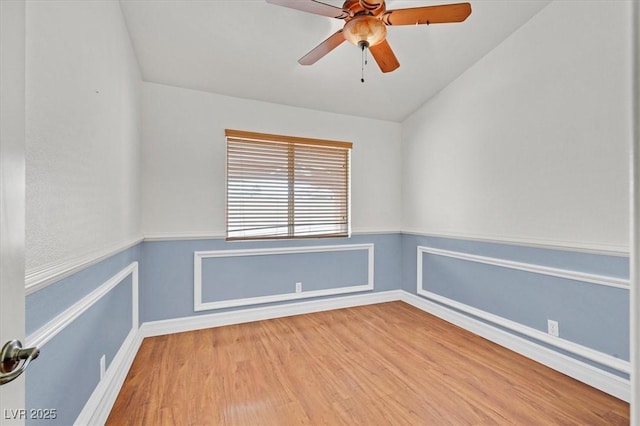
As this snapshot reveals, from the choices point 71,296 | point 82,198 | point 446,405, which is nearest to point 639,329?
point 446,405

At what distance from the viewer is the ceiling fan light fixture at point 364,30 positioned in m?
1.62

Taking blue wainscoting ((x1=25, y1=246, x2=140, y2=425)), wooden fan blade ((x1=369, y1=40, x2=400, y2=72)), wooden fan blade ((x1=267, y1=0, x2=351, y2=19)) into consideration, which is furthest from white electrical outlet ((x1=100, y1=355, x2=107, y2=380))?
wooden fan blade ((x1=369, y1=40, x2=400, y2=72))

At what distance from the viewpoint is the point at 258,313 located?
10.2 ft

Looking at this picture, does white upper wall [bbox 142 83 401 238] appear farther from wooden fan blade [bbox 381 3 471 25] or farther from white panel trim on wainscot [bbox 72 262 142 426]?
wooden fan blade [bbox 381 3 471 25]

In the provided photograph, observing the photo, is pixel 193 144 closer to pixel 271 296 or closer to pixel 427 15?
pixel 271 296

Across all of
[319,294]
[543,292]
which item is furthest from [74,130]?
[543,292]

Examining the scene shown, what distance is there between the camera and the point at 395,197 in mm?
3820

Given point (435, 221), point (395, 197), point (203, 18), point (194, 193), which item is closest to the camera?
point (203, 18)

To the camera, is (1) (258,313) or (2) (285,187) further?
(2) (285,187)

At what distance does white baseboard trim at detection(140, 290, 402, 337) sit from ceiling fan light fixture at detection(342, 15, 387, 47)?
260 centimetres

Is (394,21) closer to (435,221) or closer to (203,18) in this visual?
(203,18)

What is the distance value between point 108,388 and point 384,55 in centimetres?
269

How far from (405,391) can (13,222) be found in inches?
82.8

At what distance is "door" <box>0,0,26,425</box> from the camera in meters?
0.55
